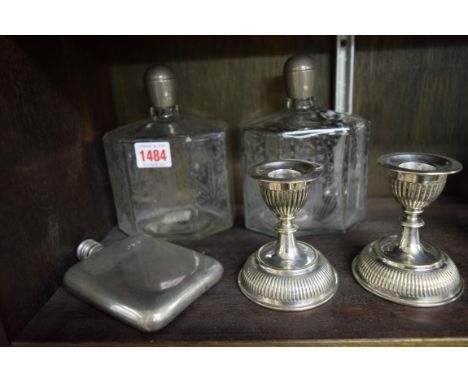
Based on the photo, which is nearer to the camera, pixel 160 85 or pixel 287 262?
pixel 287 262

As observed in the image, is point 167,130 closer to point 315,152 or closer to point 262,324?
point 315,152

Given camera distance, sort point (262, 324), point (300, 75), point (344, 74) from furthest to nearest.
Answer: point (344, 74)
point (300, 75)
point (262, 324)

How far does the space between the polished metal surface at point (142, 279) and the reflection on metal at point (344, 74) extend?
1.34 feet

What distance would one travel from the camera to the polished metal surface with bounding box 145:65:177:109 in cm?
62

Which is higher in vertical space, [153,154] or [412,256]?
[153,154]

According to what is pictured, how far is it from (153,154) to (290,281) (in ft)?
1.04

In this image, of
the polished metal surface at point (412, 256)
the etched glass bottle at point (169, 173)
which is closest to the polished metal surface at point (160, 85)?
the etched glass bottle at point (169, 173)

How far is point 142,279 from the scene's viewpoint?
0.51 meters

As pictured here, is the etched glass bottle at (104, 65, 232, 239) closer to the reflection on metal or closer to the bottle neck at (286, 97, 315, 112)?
the bottle neck at (286, 97, 315, 112)

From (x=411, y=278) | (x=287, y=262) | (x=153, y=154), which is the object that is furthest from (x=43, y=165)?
(x=411, y=278)

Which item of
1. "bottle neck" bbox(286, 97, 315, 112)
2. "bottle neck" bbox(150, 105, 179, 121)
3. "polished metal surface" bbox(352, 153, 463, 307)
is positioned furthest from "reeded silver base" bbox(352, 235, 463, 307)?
"bottle neck" bbox(150, 105, 179, 121)

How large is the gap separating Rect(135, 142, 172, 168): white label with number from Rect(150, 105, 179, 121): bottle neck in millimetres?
57

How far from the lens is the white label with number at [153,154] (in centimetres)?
65

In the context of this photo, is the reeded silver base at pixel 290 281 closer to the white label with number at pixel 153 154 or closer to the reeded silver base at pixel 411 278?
the reeded silver base at pixel 411 278
